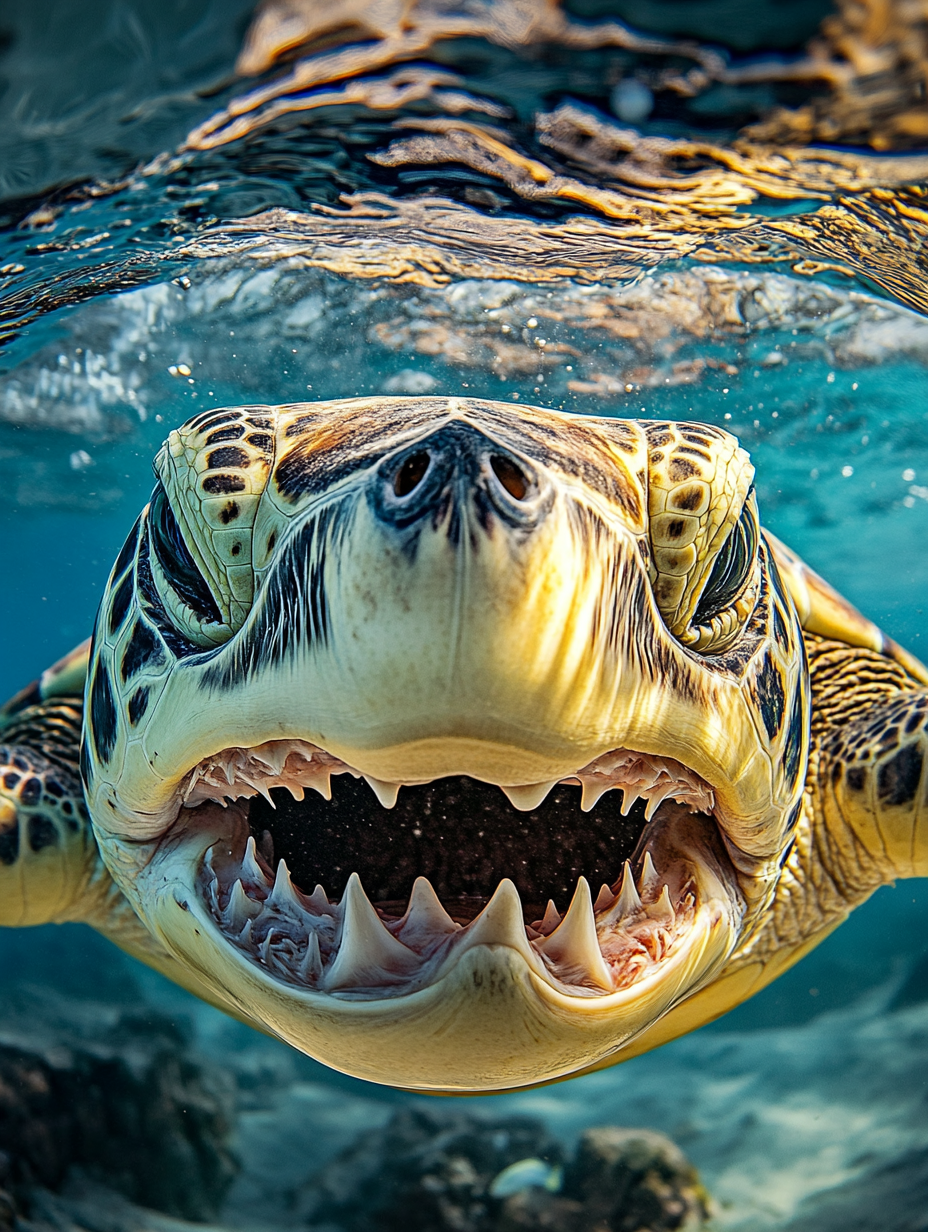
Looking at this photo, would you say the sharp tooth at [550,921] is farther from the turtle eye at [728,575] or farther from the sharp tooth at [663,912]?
the turtle eye at [728,575]

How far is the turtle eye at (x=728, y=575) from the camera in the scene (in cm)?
177

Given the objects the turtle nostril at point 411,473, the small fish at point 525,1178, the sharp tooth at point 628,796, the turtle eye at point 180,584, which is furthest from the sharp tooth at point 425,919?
the small fish at point 525,1178

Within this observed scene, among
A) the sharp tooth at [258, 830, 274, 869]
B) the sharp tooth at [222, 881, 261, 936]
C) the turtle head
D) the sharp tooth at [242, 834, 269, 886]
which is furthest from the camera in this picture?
the sharp tooth at [258, 830, 274, 869]

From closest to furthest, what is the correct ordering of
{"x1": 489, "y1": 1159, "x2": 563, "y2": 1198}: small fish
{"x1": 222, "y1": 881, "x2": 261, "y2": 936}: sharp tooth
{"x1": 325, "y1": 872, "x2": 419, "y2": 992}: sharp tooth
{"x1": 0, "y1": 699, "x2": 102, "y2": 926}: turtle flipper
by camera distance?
{"x1": 325, "y1": 872, "x2": 419, "y2": 992}: sharp tooth < {"x1": 222, "y1": 881, "x2": 261, "y2": 936}: sharp tooth < {"x1": 0, "y1": 699, "x2": 102, "y2": 926}: turtle flipper < {"x1": 489, "y1": 1159, "x2": 563, "y2": 1198}: small fish

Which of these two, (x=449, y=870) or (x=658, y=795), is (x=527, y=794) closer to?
(x=658, y=795)

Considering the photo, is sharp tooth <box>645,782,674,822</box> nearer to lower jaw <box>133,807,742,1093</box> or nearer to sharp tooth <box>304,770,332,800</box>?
lower jaw <box>133,807,742,1093</box>

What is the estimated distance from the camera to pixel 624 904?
175cm

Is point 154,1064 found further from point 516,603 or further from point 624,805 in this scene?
point 516,603

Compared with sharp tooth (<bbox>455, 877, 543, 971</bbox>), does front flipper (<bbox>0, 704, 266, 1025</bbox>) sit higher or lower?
lower

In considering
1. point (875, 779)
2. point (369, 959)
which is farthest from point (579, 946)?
point (875, 779)

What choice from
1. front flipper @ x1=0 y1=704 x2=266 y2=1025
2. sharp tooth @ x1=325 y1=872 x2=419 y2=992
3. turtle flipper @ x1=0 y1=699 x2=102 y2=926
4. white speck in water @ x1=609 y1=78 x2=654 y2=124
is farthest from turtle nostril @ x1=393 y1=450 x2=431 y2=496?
white speck in water @ x1=609 y1=78 x2=654 y2=124

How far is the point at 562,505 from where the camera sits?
1239 millimetres

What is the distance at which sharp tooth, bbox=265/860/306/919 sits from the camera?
5.68ft

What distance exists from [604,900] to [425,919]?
0.46 meters
